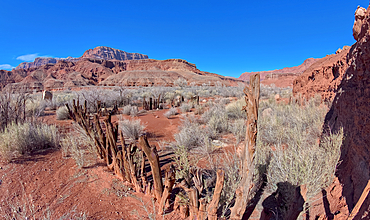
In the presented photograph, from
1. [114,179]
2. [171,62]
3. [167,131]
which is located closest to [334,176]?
[114,179]

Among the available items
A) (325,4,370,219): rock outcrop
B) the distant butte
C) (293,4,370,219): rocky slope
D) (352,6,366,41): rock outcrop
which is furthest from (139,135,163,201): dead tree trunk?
the distant butte

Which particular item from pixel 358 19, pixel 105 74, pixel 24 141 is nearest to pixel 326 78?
pixel 358 19

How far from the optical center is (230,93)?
16.2m

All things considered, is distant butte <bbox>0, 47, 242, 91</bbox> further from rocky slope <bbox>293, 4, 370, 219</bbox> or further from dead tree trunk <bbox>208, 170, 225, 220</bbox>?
dead tree trunk <bbox>208, 170, 225, 220</bbox>

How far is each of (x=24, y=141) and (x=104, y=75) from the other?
299 feet

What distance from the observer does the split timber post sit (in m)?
1.31

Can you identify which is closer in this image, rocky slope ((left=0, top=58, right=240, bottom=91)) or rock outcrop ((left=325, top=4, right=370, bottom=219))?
rock outcrop ((left=325, top=4, right=370, bottom=219))

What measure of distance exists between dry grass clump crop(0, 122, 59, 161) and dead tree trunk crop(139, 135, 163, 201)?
3.31 m

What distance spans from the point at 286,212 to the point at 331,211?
21.0 inches

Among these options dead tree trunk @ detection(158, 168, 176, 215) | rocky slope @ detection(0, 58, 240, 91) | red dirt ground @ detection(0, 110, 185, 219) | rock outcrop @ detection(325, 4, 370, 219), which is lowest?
red dirt ground @ detection(0, 110, 185, 219)

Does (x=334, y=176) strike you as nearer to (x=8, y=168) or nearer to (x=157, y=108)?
(x=8, y=168)

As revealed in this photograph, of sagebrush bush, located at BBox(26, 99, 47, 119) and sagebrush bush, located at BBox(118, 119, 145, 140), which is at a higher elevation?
sagebrush bush, located at BBox(26, 99, 47, 119)

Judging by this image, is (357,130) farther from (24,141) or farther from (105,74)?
(105,74)

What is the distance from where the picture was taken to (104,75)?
85.6 m
